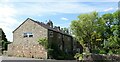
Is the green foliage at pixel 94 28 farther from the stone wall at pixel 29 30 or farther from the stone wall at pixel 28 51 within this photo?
the stone wall at pixel 28 51

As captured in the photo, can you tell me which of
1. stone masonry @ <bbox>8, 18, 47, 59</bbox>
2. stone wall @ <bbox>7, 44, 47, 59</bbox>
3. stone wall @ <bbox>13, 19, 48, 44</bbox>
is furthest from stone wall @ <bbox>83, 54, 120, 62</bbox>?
stone wall @ <bbox>13, 19, 48, 44</bbox>

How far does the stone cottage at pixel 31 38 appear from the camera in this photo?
4612 cm

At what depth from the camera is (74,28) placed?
149ft

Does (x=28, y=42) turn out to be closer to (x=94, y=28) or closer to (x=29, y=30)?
(x=29, y=30)

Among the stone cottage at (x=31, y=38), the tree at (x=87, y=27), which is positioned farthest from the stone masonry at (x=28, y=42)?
the tree at (x=87, y=27)

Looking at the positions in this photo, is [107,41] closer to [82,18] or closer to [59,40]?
[82,18]

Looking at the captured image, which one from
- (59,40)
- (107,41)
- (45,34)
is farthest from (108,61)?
(59,40)

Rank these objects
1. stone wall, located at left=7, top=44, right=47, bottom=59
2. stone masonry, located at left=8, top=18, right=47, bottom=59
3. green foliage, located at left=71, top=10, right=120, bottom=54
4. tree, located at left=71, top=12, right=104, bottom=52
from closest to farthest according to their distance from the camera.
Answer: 1. green foliage, located at left=71, top=10, right=120, bottom=54
2. tree, located at left=71, top=12, right=104, bottom=52
3. stone wall, located at left=7, top=44, right=47, bottom=59
4. stone masonry, located at left=8, top=18, right=47, bottom=59

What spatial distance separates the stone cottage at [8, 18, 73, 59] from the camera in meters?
46.1

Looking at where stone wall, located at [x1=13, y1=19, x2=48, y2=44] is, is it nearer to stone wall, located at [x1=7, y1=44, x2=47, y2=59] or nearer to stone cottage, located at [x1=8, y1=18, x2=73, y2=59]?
stone cottage, located at [x1=8, y1=18, x2=73, y2=59]

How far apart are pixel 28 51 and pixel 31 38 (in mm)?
3510

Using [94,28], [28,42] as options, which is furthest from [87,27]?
[28,42]

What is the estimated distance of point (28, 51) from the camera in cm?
4706

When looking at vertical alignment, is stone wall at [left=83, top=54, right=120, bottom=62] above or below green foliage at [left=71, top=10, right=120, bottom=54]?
below
